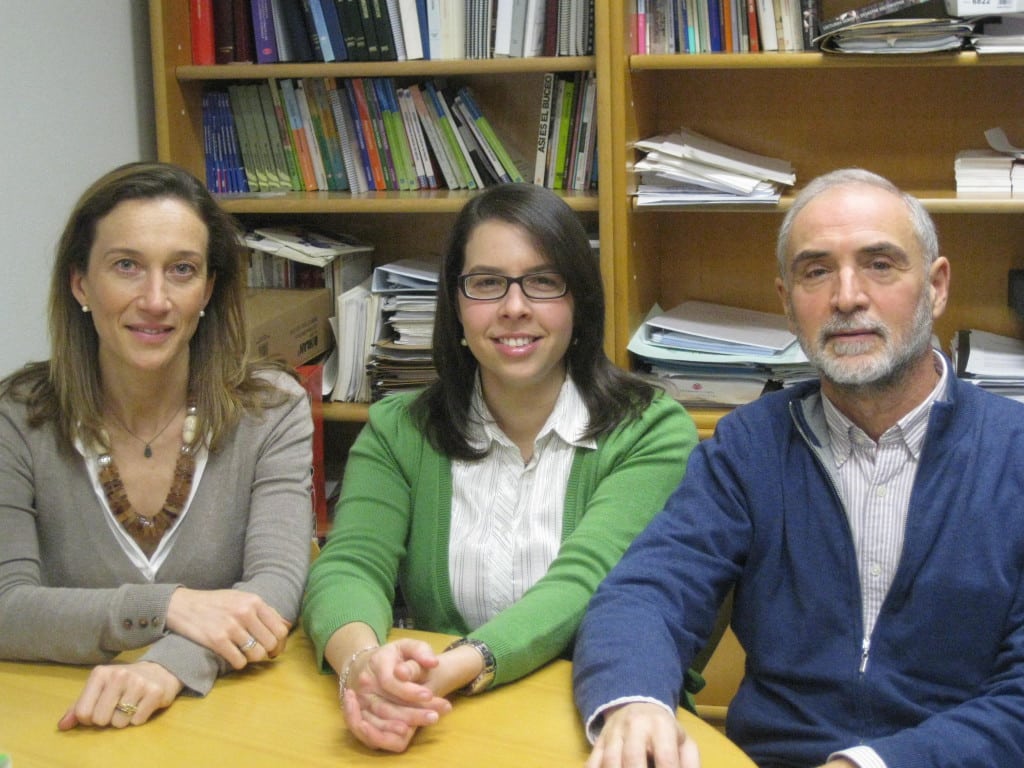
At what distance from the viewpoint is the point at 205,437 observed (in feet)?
5.84

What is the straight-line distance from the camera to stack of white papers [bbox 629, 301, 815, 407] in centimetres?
267

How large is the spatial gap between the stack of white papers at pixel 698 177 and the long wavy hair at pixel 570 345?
2.70 ft

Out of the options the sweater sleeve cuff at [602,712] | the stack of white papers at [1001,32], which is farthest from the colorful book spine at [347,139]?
the sweater sleeve cuff at [602,712]

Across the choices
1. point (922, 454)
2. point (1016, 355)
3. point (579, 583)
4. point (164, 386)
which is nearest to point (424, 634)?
point (579, 583)

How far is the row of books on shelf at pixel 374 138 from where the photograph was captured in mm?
2840

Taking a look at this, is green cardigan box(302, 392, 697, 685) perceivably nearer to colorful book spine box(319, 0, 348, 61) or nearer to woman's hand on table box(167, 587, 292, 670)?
woman's hand on table box(167, 587, 292, 670)

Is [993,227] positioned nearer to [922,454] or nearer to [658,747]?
[922,454]

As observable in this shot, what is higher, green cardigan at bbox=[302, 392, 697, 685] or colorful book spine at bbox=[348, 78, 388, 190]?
colorful book spine at bbox=[348, 78, 388, 190]

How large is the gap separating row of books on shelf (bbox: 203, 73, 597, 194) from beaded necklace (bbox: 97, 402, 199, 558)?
4.50ft

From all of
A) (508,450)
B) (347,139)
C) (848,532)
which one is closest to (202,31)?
(347,139)

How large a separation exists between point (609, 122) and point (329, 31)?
73 centimetres

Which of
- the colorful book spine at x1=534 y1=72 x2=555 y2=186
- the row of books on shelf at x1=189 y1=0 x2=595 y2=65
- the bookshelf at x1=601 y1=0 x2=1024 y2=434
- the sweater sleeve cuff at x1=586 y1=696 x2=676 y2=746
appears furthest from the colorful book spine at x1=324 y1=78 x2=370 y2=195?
the sweater sleeve cuff at x1=586 y1=696 x2=676 y2=746

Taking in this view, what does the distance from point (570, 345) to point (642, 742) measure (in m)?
0.78

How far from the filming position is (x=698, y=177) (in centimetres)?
263
